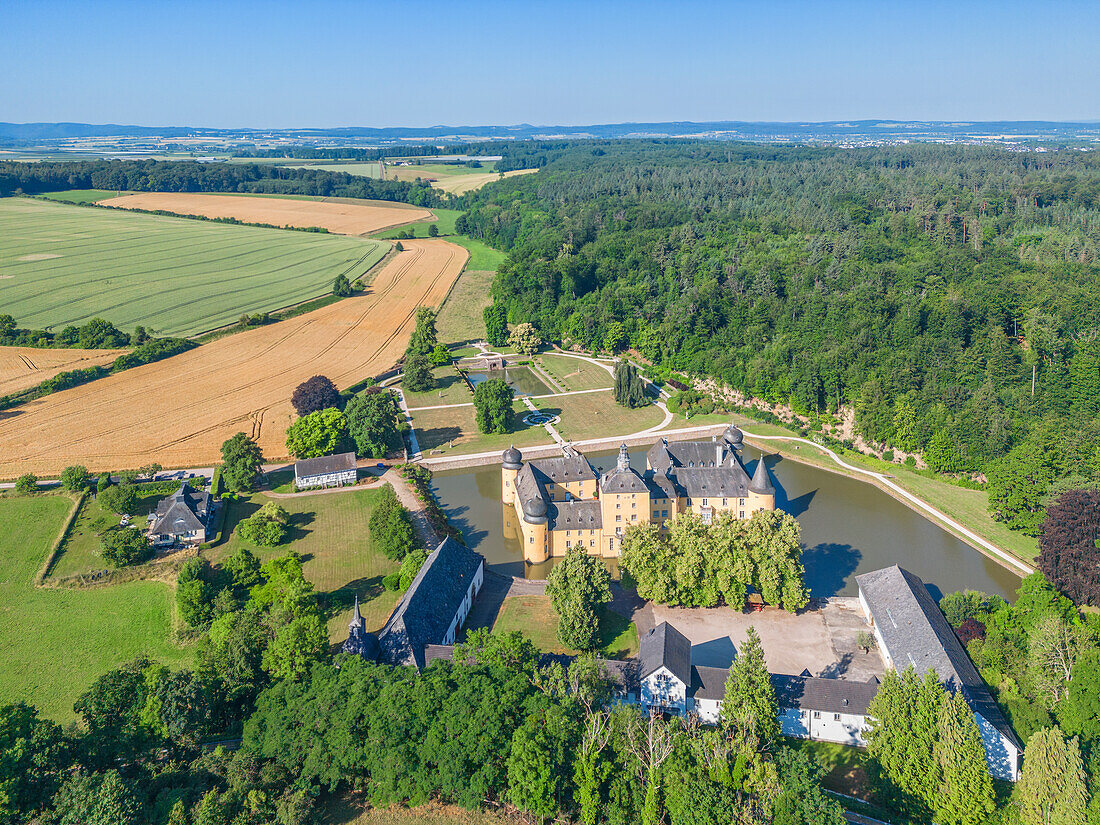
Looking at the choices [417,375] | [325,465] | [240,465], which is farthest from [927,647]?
[417,375]

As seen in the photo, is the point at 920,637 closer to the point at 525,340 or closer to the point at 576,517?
the point at 576,517

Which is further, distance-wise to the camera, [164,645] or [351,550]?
[351,550]

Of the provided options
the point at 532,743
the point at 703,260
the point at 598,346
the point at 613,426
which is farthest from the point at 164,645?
the point at 703,260

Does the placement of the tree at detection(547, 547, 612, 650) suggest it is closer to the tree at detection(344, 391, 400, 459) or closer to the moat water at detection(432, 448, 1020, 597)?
the moat water at detection(432, 448, 1020, 597)

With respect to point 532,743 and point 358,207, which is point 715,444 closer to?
point 532,743

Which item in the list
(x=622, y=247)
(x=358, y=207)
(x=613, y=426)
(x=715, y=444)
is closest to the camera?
(x=715, y=444)
